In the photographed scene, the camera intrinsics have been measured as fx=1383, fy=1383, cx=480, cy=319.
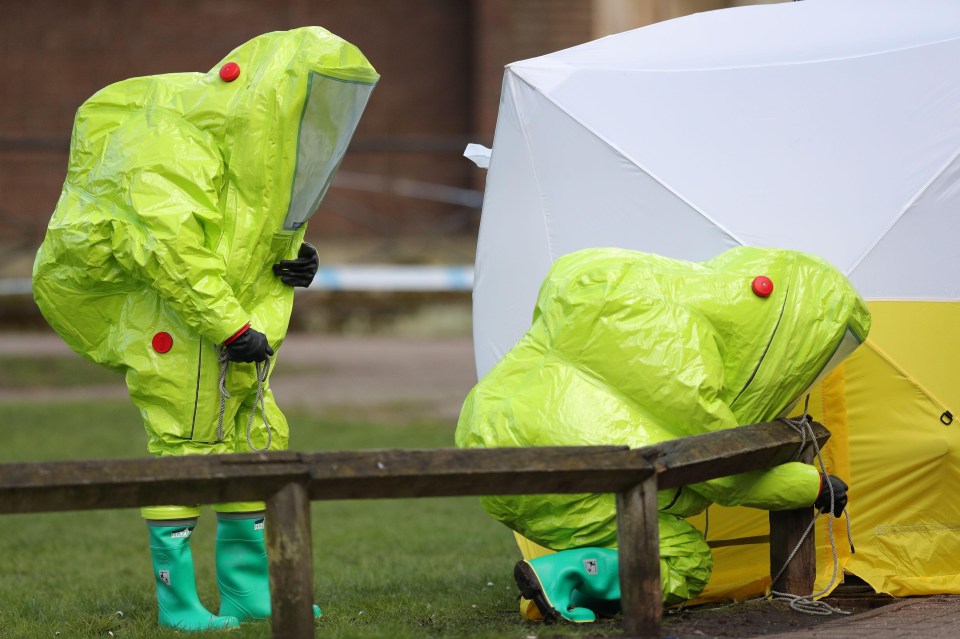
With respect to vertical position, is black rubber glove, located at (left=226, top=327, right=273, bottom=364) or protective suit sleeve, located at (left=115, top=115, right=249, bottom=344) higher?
protective suit sleeve, located at (left=115, top=115, right=249, bottom=344)

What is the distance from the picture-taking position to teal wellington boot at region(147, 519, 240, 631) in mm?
5242

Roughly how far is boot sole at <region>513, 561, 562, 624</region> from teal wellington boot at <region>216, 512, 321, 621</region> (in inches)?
35.9

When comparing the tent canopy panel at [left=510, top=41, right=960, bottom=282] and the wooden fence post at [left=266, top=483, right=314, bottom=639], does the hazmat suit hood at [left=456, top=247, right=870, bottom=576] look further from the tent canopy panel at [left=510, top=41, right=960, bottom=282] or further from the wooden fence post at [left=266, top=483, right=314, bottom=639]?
the wooden fence post at [left=266, top=483, right=314, bottom=639]

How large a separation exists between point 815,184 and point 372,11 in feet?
54.7

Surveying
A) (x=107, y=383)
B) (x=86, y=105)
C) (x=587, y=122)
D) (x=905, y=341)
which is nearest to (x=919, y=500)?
(x=905, y=341)

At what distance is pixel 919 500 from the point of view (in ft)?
19.1

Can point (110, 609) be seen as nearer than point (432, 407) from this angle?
Yes

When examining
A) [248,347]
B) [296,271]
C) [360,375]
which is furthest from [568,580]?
[360,375]

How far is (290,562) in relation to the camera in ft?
13.7

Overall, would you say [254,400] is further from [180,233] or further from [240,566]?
[180,233]

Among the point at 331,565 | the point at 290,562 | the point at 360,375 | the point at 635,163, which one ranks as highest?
the point at 635,163

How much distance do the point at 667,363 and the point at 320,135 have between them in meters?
1.68

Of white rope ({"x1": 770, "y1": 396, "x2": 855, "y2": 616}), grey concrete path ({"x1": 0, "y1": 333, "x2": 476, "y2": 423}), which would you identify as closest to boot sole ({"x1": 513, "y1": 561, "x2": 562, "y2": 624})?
white rope ({"x1": 770, "y1": 396, "x2": 855, "y2": 616})

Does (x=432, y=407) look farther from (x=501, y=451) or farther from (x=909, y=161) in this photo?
(x=501, y=451)
